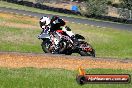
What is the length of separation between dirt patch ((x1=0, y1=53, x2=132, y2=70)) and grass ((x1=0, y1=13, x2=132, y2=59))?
8.89m

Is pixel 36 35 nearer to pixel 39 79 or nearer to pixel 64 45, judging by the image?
pixel 64 45

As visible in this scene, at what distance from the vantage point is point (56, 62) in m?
17.0

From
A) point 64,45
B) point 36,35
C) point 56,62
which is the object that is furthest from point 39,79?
point 36,35

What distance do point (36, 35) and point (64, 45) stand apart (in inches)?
546

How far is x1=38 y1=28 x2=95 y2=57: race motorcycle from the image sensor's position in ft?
67.9

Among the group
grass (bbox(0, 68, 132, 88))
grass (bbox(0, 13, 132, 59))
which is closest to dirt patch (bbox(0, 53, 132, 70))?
grass (bbox(0, 68, 132, 88))

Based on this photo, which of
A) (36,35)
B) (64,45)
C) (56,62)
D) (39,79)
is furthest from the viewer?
(36,35)

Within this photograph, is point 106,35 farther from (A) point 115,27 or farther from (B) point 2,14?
(B) point 2,14

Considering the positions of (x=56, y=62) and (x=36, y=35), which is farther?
(x=36, y=35)

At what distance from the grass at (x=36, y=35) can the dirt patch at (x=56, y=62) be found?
8886 millimetres

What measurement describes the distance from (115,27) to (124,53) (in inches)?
644

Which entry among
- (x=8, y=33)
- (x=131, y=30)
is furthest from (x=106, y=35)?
(x=8, y=33)

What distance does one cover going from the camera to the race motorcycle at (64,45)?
20.7 m

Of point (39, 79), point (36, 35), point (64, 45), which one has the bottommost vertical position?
point (36, 35)
